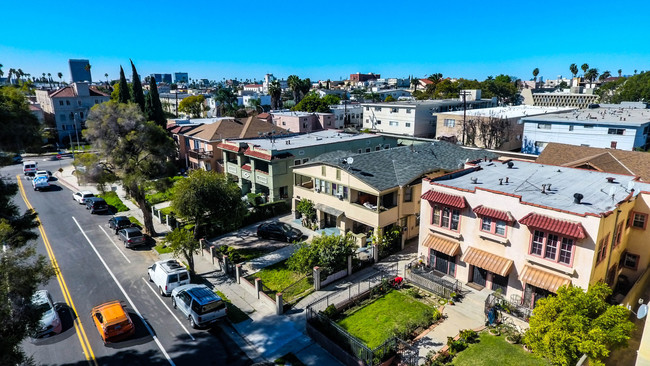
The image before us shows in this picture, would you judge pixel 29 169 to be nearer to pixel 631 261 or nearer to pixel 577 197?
pixel 577 197

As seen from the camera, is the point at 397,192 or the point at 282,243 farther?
the point at 282,243

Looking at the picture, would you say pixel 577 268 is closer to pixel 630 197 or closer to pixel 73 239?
pixel 630 197

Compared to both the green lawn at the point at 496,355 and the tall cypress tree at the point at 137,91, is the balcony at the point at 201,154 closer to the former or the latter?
the tall cypress tree at the point at 137,91

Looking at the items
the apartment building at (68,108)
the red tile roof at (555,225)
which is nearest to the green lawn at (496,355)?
the red tile roof at (555,225)

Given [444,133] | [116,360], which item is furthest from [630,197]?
[444,133]

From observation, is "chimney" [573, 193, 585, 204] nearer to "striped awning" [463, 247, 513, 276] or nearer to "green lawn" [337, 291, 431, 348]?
"striped awning" [463, 247, 513, 276]

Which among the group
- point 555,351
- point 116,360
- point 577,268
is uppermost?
point 577,268

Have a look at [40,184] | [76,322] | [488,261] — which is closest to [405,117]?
[488,261]
